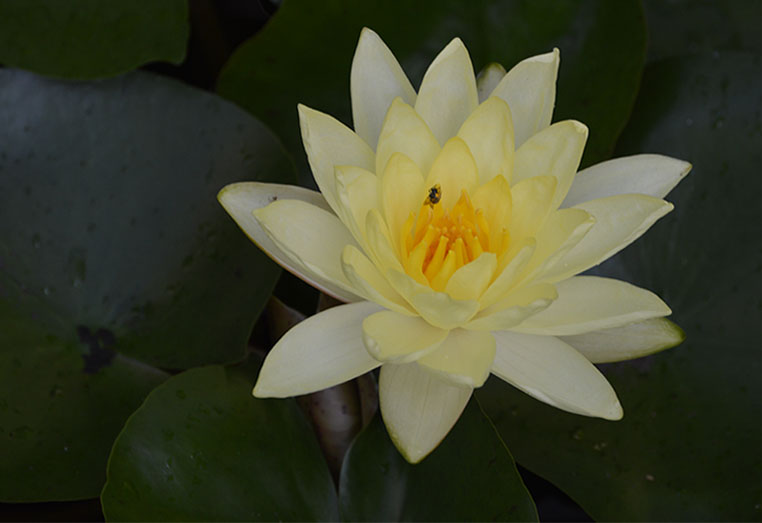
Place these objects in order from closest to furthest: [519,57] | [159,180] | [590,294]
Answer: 1. [590,294]
2. [159,180]
3. [519,57]

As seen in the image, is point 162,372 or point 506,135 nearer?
point 506,135

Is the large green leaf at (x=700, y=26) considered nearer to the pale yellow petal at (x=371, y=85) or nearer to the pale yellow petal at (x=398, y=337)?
the pale yellow petal at (x=371, y=85)

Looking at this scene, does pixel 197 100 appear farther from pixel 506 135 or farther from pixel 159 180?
pixel 506 135

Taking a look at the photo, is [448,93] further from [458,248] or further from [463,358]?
[463,358]

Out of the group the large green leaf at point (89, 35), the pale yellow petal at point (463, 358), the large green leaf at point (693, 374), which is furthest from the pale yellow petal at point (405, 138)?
the large green leaf at point (89, 35)

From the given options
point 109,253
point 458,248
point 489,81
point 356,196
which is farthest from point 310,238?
point 109,253

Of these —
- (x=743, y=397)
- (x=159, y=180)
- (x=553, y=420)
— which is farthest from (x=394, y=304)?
(x=743, y=397)

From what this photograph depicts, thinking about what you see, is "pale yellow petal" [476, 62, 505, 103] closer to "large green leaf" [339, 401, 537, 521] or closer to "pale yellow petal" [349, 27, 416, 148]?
"pale yellow petal" [349, 27, 416, 148]
